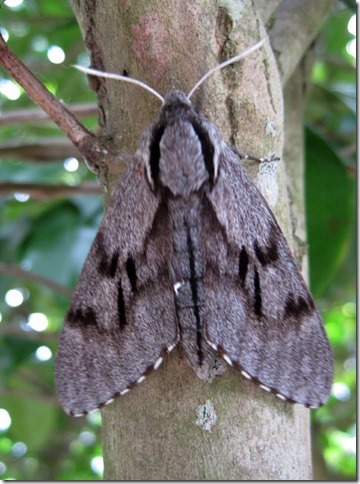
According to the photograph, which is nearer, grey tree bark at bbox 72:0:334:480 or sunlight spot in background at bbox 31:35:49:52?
grey tree bark at bbox 72:0:334:480

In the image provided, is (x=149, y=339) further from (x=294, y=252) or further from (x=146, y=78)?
(x=146, y=78)

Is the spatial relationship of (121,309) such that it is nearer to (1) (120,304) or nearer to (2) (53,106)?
(1) (120,304)

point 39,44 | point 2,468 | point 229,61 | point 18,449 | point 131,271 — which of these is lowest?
point 2,468

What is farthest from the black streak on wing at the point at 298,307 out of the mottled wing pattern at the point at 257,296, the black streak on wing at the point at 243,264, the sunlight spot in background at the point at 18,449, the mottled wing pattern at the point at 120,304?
the sunlight spot in background at the point at 18,449

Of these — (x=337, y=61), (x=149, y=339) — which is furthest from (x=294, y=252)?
(x=337, y=61)

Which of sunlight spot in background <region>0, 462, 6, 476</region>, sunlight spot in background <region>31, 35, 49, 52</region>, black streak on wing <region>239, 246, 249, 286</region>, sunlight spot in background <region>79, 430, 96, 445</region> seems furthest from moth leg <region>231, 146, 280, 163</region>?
sunlight spot in background <region>79, 430, 96, 445</region>

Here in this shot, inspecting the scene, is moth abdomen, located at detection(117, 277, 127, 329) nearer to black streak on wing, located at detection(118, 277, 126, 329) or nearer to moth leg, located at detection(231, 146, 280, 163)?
black streak on wing, located at detection(118, 277, 126, 329)

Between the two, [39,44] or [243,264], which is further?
[39,44]

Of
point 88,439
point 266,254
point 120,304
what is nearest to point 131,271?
point 120,304
